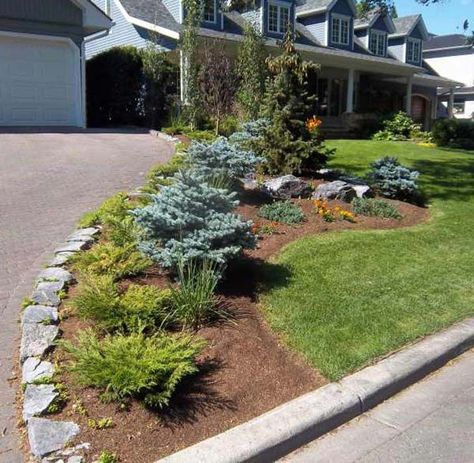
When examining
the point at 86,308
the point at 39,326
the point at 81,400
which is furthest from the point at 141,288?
the point at 81,400

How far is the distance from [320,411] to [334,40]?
26.4 metres

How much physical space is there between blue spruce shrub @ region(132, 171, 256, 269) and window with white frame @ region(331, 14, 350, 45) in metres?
24.4

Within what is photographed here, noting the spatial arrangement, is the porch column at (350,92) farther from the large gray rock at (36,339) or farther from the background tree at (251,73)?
the large gray rock at (36,339)

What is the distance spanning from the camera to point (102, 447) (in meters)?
3.23

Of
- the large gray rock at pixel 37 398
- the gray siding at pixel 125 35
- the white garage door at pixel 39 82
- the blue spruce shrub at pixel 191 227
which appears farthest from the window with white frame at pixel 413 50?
the large gray rock at pixel 37 398

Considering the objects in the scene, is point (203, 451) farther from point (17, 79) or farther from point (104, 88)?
point (104, 88)

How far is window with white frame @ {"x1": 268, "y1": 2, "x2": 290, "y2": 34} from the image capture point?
24672mm

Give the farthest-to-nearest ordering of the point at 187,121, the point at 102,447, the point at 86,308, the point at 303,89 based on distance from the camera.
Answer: the point at 187,121 → the point at 303,89 → the point at 86,308 → the point at 102,447

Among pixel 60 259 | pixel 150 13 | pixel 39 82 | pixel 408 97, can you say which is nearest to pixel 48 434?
pixel 60 259

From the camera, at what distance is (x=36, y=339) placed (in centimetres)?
423

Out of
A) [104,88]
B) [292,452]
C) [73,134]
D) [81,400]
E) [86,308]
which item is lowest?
[292,452]

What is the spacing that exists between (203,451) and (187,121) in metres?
14.8

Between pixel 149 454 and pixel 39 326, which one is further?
pixel 39 326

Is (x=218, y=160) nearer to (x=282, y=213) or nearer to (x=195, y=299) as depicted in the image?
(x=282, y=213)
